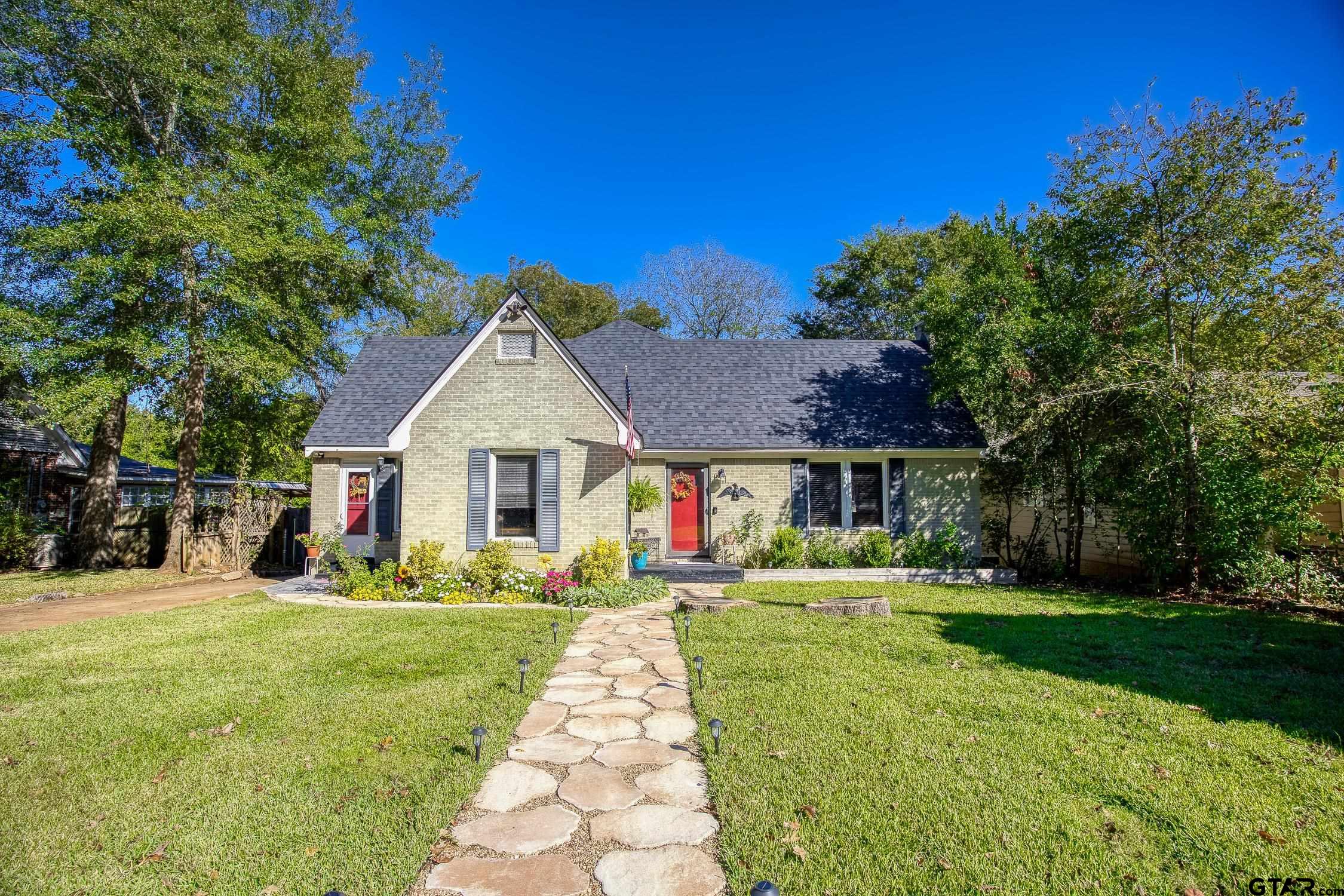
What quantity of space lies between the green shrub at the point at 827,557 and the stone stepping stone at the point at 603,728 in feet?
30.2

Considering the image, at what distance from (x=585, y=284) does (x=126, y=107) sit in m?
22.4

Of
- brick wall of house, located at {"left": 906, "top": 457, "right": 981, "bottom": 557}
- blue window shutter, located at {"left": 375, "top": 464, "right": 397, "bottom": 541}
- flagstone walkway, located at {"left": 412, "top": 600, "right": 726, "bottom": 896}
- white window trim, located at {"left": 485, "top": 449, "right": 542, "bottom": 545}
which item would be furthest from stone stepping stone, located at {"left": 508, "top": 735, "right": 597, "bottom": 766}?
brick wall of house, located at {"left": 906, "top": 457, "right": 981, "bottom": 557}

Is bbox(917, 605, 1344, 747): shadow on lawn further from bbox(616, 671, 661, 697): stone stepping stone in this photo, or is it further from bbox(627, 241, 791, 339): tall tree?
bbox(627, 241, 791, 339): tall tree

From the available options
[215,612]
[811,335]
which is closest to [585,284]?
[811,335]

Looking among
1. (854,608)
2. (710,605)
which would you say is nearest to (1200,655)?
(854,608)

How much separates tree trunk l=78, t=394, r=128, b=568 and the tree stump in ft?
57.8

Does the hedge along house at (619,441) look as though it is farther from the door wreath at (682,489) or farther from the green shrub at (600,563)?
the green shrub at (600,563)

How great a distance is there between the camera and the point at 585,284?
36031 mm

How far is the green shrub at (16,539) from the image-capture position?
1527cm

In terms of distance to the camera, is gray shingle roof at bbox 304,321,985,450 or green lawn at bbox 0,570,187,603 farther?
gray shingle roof at bbox 304,321,985,450

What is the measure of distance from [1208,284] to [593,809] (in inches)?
560

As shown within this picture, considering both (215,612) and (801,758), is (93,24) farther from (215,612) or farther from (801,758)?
(801,758)

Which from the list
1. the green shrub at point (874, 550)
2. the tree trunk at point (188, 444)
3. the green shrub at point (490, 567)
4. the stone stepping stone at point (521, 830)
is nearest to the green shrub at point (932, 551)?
the green shrub at point (874, 550)

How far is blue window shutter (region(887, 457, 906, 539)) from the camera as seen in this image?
14.7m
